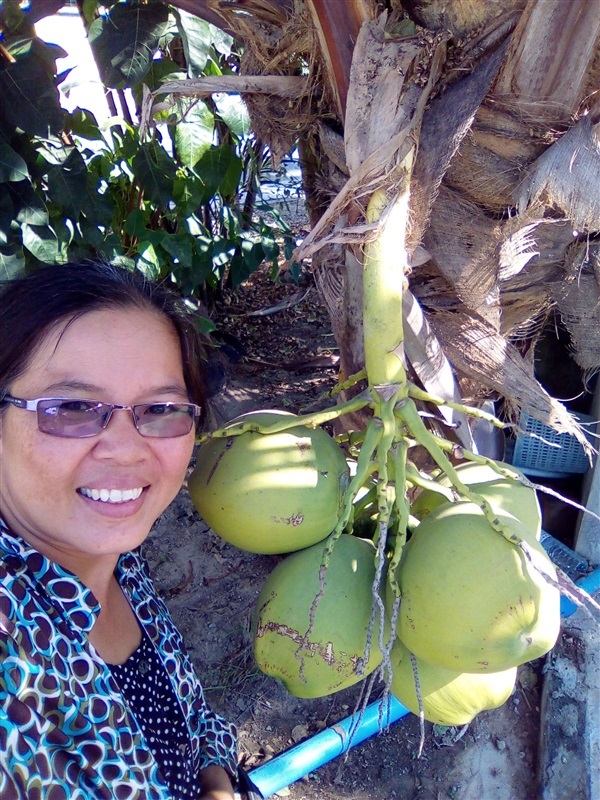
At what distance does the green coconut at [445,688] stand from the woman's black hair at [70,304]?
560mm

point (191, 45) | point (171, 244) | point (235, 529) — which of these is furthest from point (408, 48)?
point (171, 244)

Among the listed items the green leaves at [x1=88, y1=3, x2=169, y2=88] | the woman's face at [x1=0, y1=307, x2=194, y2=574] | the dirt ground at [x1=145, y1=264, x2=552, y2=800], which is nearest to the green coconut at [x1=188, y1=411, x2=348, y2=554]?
the woman's face at [x1=0, y1=307, x2=194, y2=574]

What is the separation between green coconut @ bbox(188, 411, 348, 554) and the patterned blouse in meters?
0.23

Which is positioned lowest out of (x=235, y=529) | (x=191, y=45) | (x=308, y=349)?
(x=308, y=349)

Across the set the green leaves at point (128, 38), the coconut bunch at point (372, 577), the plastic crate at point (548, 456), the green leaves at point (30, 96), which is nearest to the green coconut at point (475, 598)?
the coconut bunch at point (372, 577)

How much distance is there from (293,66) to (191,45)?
56 centimetres

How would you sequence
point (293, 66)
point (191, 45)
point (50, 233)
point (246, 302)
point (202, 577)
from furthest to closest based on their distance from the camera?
point (246, 302) → point (202, 577) → point (50, 233) → point (191, 45) → point (293, 66)

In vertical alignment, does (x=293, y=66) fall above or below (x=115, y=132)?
above

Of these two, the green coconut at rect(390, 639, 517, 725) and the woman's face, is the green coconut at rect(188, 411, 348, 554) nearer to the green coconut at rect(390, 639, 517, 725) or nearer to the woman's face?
the woman's face

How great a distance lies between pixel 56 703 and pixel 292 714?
138 centimetres

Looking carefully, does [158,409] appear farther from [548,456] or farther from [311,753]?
[548,456]

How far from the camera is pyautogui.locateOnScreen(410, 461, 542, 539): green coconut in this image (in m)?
1.01

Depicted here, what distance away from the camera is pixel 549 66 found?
3.32 ft

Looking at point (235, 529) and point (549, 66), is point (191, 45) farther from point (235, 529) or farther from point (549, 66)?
point (235, 529)
